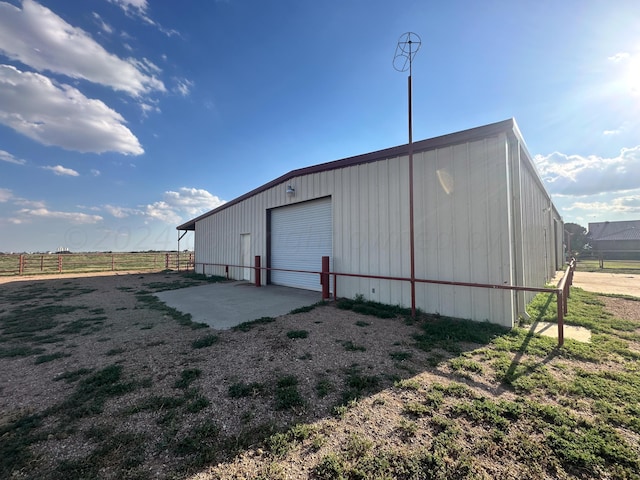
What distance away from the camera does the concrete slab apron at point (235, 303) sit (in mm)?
6146

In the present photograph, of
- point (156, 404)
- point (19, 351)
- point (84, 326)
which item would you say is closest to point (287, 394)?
point (156, 404)

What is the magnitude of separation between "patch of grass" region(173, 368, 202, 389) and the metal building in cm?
479

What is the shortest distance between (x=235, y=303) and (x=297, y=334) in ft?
11.6

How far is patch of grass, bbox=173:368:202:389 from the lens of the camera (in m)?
3.15

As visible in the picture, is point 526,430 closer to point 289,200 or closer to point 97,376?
point 97,376

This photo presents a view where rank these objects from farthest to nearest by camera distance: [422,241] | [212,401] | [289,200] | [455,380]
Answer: [289,200], [422,241], [455,380], [212,401]

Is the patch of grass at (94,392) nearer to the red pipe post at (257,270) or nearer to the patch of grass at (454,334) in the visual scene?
the patch of grass at (454,334)

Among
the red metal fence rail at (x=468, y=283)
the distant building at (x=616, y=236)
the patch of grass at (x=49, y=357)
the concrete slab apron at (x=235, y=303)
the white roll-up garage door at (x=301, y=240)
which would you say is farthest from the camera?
the distant building at (x=616, y=236)

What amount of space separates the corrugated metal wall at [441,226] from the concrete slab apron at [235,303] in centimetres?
168

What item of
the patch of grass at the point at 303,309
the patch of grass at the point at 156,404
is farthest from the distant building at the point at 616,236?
the patch of grass at the point at 156,404

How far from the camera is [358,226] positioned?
7.65 metres

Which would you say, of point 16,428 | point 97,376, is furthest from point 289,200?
point 16,428

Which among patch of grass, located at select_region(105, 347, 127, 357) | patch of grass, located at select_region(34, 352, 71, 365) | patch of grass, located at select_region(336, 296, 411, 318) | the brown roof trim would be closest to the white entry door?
the brown roof trim

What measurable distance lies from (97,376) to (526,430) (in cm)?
468
